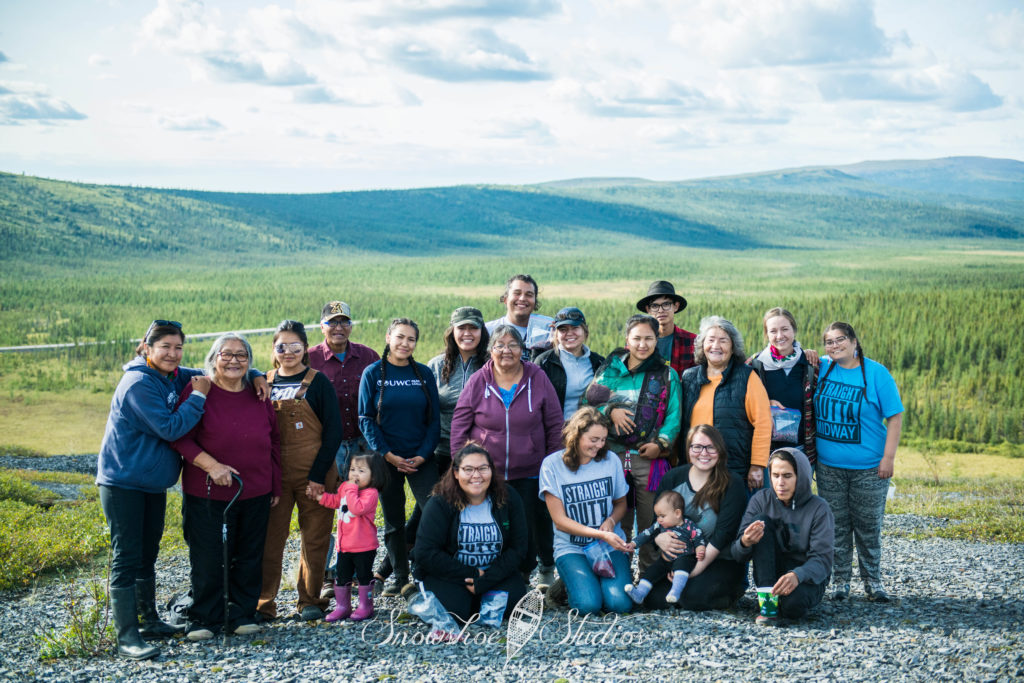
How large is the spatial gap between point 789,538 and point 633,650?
4.56ft

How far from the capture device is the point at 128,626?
5.64 m

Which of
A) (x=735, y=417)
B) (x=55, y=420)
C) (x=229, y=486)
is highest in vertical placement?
(x=735, y=417)

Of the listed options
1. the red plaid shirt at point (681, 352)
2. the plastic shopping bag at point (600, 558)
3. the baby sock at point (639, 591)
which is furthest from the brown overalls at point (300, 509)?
the red plaid shirt at point (681, 352)

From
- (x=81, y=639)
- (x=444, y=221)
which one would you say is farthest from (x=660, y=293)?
(x=444, y=221)

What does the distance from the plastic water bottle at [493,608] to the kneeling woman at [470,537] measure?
40 mm

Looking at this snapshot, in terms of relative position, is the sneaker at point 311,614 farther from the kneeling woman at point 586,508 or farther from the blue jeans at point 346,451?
the kneeling woman at point 586,508

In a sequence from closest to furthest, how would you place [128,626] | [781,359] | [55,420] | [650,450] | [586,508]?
[128,626] < [586,508] < [650,450] < [781,359] < [55,420]

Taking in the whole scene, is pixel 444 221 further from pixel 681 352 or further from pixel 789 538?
pixel 789 538

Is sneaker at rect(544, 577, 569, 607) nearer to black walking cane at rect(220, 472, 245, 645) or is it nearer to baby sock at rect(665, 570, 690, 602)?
baby sock at rect(665, 570, 690, 602)

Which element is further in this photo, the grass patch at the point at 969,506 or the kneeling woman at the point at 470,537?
the grass patch at the point at 969,506

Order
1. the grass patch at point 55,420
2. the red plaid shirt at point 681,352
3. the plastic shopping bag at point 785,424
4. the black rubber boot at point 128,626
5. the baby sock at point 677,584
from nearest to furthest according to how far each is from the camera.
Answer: the black rubber boot at point 128,626
the baby sock at point 677,584
the plastic shopping bag at point 785,424
the red plaid shirt at point 681,352
the grass patch at point 55,420

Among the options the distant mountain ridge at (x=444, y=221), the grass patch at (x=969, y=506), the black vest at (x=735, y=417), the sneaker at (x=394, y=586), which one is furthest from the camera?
the distant mountain ridge at (x=444, y=221)

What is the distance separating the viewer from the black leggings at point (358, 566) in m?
6.16

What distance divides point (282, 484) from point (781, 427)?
11.9 feet
